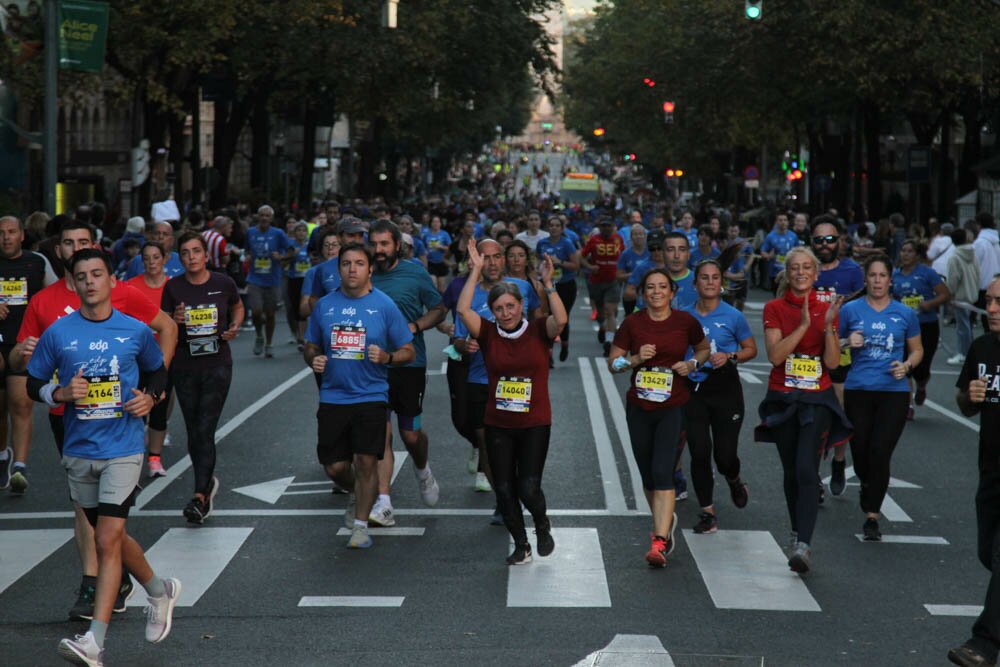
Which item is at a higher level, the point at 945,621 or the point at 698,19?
the point at 698,19

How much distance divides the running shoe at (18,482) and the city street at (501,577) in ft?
0.25

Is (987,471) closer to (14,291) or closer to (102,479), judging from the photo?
(102,479)

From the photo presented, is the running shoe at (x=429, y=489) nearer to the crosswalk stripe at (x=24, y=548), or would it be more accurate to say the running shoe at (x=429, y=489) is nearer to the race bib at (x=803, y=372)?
the crosswalk stripe at (x=24, y=548)

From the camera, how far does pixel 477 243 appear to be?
38.1ft

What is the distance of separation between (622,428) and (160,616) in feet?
28.1

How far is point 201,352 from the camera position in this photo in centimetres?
1170

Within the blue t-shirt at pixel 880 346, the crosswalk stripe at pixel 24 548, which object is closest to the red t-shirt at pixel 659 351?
the blue t-shirt at pixel 880 346

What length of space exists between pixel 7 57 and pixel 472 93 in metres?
24.1

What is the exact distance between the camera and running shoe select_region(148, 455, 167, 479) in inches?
519

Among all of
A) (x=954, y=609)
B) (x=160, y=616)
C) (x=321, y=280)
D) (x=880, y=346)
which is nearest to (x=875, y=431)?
(x=880, y=346)

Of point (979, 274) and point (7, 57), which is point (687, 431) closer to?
point (979, 274)

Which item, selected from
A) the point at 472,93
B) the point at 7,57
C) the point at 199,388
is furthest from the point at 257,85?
the point at 199,388

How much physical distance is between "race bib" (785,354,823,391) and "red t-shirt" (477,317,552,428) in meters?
1.40

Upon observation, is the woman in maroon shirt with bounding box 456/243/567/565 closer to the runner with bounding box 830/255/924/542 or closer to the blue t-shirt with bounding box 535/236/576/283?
the runner with bounding box 830/255/924/542
